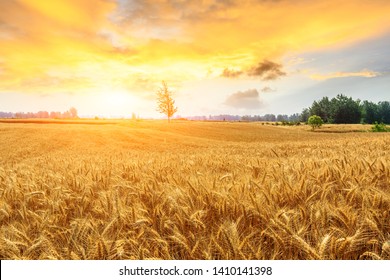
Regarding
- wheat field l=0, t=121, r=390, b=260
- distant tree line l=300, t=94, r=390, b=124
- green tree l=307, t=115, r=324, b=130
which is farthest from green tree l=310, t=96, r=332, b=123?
wheat field l=0, t=121, r=390, b=260

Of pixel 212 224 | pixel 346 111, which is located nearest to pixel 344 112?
pixel 346 111

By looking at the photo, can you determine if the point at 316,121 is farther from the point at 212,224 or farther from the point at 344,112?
the point at 212,224

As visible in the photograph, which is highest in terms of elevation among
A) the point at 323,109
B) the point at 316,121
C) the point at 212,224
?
the point at 323,109

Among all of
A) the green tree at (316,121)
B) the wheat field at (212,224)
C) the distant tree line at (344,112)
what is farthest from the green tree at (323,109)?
the wheat field at (212,224)

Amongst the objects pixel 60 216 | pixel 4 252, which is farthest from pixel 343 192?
pixel 4 252

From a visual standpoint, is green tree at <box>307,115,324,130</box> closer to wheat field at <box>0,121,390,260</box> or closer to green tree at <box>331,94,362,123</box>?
green tree at <box>331,94,362,123</box>

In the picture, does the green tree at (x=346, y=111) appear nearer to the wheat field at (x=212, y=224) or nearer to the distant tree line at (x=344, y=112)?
the distant tree line at (x=344, y=112)

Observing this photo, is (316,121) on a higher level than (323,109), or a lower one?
lower

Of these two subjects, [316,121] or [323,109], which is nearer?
[316,121]

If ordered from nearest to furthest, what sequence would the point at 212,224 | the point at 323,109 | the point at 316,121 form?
the point at 212,224 → the point at 316,121 → the point at 323,109

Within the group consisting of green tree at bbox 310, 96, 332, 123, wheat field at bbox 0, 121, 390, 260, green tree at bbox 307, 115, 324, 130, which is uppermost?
green tree at bbox 310, 96, 332, 123

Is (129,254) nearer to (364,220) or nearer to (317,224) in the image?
(317,224)

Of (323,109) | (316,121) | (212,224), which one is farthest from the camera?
(323,109)
